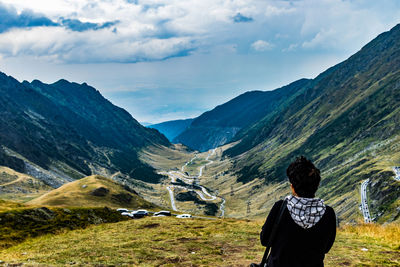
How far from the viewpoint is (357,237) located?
2572 centimetres

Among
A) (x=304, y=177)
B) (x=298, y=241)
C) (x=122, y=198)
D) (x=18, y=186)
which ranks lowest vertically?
(x=122, y=198)

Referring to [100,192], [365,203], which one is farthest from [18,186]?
[365,203]

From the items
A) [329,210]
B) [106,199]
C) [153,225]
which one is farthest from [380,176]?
[329,210]

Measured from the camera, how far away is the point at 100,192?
12231 cm

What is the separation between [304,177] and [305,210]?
77cm

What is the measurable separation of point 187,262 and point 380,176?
6769 inches

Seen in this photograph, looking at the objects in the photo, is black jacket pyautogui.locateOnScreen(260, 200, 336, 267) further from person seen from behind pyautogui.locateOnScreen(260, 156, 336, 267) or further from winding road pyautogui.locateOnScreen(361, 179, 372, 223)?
winding road pyautogui.locateOnScreen(361, 179, 372, 223)

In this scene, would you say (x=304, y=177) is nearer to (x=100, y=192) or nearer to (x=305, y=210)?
(x=305, y=210)

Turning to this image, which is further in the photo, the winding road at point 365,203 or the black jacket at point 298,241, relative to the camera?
the winding road at point 365,203

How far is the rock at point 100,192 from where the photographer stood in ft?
394

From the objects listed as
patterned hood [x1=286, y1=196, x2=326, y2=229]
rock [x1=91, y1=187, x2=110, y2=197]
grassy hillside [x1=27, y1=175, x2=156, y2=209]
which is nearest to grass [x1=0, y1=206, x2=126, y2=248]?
patterned hood [x1=286, y1=196, x2=326, y2=229]

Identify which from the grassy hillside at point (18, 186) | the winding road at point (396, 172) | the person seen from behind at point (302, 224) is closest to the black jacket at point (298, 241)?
the person seen from behind at point (302, 224)

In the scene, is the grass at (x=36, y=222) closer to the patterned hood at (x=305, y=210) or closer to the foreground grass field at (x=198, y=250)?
the foreground grass field at (x=198, y=250)

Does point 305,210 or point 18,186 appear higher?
point 305,210
